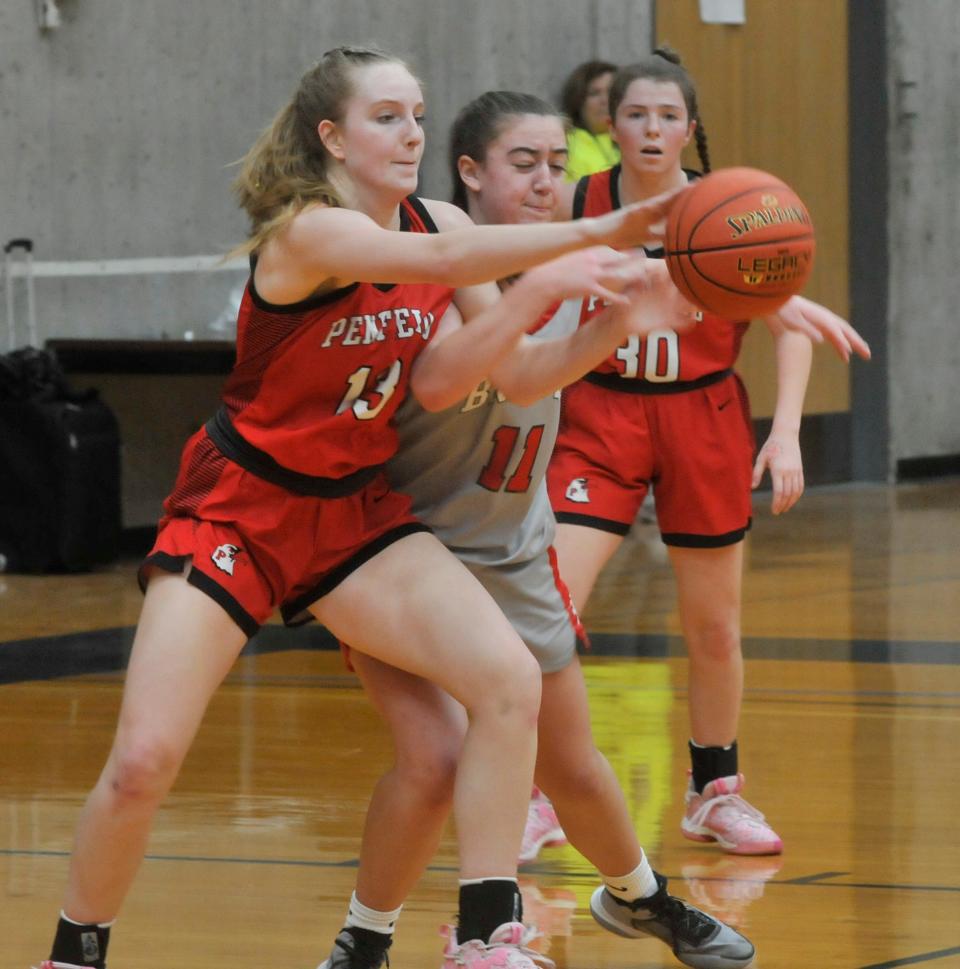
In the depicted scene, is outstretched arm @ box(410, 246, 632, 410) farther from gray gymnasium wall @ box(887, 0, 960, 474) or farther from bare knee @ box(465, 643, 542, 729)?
gray gymnasium wall @ box(887, 0, 960, 474)

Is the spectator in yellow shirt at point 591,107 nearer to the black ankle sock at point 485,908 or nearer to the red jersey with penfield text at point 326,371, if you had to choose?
the red jersey with penfield text at point 326,371

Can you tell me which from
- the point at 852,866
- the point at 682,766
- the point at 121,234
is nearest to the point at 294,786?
the point at 682,766

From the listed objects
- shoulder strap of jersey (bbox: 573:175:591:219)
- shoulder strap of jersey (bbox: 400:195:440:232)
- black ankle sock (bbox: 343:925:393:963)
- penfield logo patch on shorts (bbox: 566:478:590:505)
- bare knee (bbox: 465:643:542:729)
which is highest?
shoulder strap of jersey (bbox: 400:195:440:232)

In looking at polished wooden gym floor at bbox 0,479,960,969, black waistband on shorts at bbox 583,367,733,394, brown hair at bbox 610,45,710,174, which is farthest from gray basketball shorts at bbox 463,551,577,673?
brown hair at bbox 610,45,710,174

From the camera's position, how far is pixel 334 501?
10.5ft

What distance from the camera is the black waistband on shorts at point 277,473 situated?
3.18 m

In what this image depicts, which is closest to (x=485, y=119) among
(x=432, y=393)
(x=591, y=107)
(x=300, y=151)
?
(x=300, y=151)

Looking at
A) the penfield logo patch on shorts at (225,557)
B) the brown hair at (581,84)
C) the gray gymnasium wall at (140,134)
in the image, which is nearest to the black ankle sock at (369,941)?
the penfield logo patch on shorts at (225,557)

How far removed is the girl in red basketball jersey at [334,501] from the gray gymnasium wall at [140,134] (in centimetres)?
609

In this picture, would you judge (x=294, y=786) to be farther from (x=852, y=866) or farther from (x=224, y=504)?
(x=224, y=504)

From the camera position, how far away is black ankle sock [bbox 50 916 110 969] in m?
3.06

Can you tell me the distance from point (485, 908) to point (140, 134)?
22.6ft

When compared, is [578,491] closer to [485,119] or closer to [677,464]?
[677,464]

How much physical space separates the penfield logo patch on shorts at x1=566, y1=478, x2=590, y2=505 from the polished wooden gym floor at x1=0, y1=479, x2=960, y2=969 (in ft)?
2.30
